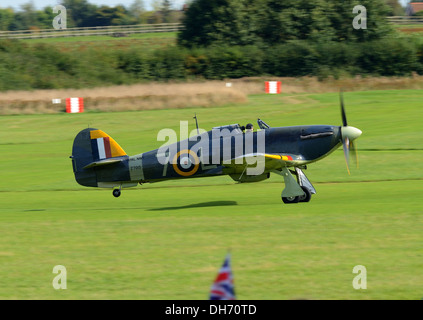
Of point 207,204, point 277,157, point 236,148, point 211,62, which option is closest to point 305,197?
point 277,157

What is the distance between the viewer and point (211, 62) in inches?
2154

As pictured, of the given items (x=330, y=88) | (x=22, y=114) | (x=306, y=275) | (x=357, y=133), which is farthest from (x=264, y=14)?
(x=306, y=275)

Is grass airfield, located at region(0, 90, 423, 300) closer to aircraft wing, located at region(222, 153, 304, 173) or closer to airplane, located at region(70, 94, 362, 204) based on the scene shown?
airplane, located at region(70, 94, 362, 204)

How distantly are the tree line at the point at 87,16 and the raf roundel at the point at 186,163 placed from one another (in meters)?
124

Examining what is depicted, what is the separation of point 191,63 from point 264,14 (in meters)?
10.9

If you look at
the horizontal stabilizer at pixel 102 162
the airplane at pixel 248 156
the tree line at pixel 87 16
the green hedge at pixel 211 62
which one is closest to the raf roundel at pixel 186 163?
the airplane at pixel 248 156

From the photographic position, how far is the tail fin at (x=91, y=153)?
16.7 meters

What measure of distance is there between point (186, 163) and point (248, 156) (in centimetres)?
177

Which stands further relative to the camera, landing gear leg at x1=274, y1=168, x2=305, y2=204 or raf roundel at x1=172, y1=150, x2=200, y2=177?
raf roundel at x1=172, y1=150, x2=200, y2=177

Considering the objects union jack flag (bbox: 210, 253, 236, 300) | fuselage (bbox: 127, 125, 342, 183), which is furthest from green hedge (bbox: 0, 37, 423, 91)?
union jack flag (bbox: 210, 253, 236, 300)

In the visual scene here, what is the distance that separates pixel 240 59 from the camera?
5484 centimetres

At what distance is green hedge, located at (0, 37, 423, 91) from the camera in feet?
172

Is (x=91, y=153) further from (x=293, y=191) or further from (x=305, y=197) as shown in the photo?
(x=305, y=197)

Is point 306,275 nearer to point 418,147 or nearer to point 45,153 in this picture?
point 418,147
